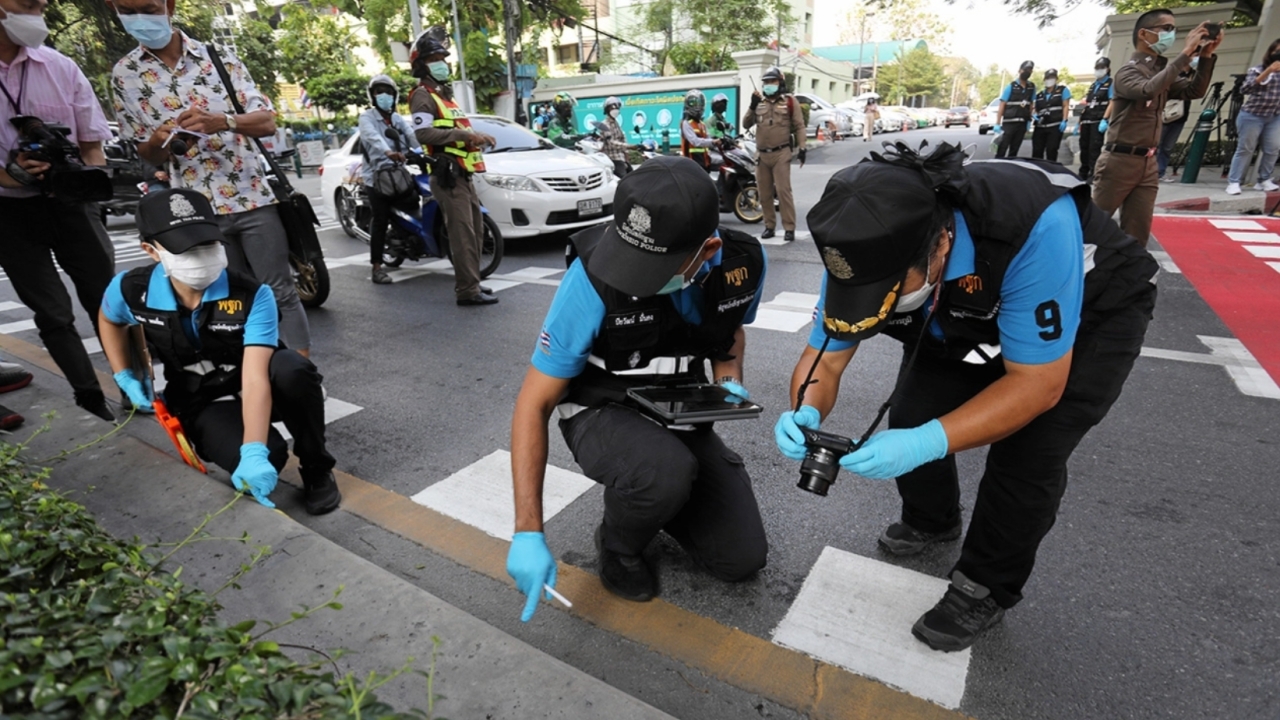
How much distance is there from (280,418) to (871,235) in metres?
→ 2.27

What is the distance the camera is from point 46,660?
87 cm

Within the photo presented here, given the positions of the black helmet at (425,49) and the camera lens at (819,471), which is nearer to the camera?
the camera lens at (819,471)

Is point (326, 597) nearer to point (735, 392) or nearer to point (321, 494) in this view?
point (321, 494)

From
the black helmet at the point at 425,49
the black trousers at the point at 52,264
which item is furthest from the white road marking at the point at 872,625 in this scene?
the black helmet at the point at 425,49

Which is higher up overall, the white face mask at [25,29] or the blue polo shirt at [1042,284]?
the white face mask at [25,29]

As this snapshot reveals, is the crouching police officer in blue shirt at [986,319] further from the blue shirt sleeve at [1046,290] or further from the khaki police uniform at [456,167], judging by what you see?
the khaki police uniform at [456,167]

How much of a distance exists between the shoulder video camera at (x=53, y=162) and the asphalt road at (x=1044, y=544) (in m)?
1.52

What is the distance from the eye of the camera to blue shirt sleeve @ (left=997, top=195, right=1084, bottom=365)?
5.00 feet

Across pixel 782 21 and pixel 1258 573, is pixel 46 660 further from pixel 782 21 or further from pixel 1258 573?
pixel 782 21

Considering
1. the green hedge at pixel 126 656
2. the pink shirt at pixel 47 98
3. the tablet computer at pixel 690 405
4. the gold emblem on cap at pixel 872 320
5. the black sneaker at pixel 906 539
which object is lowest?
the black sneaker at pixel 906 539

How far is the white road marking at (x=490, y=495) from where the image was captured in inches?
103

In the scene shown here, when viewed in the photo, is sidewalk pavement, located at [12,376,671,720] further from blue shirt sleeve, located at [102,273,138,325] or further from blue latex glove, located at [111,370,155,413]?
blue shirt sleeve, located at [102,273,138,325]

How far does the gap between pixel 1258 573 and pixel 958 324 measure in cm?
143

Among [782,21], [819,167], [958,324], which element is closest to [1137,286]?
[958,324]
